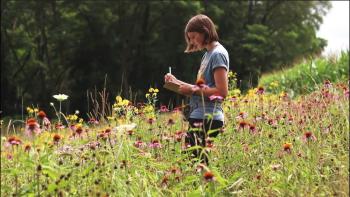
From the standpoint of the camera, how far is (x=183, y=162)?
3.58 meters

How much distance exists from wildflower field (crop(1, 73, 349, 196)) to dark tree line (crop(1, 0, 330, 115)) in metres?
21.2

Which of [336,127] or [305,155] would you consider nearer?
[305,155]

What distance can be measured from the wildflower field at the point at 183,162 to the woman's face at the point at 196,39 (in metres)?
0.55

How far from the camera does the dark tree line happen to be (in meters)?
25.7

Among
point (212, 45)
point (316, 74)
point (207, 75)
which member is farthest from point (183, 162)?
point (316, 74)

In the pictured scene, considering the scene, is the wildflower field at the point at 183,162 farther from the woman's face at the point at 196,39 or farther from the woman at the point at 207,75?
the woman's face at the point at 196,39

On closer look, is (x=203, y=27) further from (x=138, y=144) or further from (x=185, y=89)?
(x=138, y=144)

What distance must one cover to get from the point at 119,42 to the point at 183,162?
24.5 metres

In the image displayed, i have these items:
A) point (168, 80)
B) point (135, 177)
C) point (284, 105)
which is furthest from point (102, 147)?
point (284, 105)

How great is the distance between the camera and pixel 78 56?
1163 inches

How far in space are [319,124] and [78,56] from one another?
26.4 meters

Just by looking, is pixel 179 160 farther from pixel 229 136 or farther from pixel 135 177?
pixel 229 136

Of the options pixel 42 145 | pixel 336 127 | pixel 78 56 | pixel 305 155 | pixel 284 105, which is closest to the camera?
pixel 42 145

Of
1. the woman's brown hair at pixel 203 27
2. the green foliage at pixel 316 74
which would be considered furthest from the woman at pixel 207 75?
the green foliage at pixel 316 74
